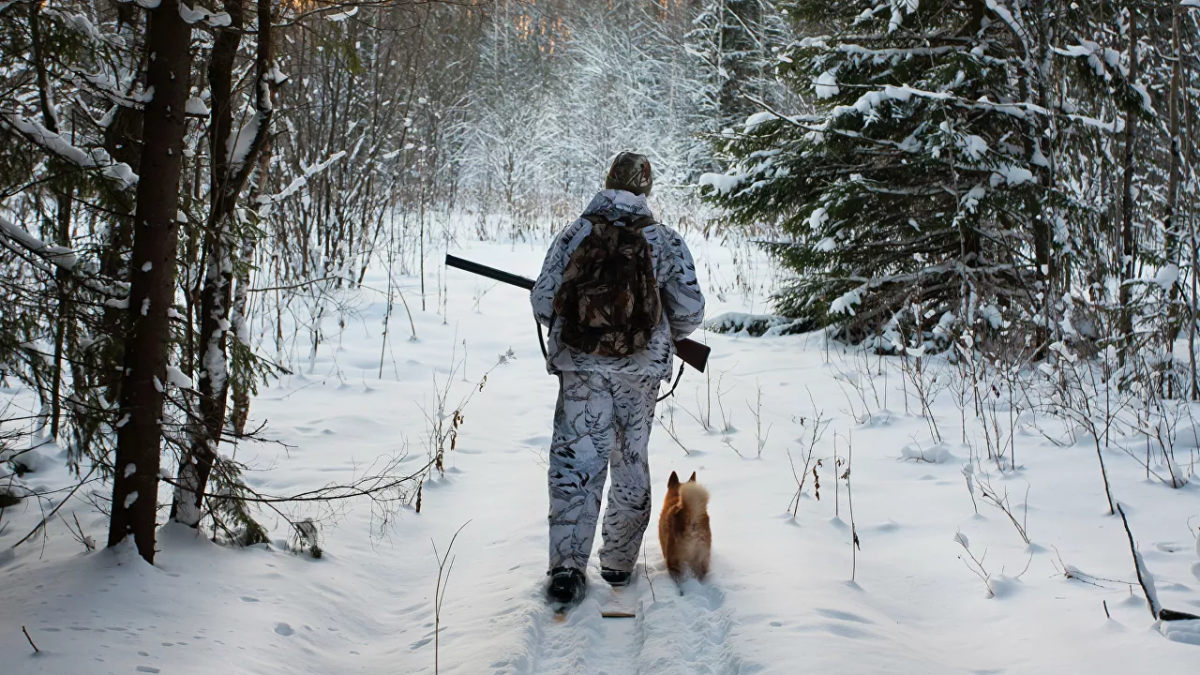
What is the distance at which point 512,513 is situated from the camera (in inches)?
171

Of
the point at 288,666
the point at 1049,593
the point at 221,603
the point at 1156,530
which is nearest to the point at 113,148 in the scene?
the point at 221,603

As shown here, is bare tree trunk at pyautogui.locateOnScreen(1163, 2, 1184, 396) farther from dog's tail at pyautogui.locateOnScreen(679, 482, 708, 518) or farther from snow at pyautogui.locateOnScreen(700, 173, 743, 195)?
dog's tail at pyautogui.locateOnScreen(679, 482, 708, 518)

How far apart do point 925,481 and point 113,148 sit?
4152 mm

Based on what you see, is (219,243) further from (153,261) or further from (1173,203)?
(1173,203)

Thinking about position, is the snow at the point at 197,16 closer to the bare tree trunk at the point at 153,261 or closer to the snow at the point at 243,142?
the bare tree trunk at the point at 153,261

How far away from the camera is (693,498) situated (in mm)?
3404

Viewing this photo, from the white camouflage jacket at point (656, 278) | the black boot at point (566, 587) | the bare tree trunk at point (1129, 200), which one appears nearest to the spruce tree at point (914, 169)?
the bare tree trunk at point (1129, 200)

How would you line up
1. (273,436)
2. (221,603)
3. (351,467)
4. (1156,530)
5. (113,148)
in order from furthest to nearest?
1. (273,436)
2. (351,467)
3. (1156,530)
4. (113,148)
5. (221,603)

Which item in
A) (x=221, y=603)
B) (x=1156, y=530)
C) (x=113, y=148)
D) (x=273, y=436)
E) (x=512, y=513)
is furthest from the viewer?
(x=273, y=436)

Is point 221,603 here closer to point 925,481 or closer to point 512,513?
point 512,513

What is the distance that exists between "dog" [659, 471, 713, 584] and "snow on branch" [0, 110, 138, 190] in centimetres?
233

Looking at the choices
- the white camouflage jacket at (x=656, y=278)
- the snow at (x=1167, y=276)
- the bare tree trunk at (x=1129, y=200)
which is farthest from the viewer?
the bare tree trunk at (x=1129, y=200)

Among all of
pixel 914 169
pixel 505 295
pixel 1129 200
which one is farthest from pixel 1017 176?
pixel 505 295

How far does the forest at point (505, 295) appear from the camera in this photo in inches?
110
